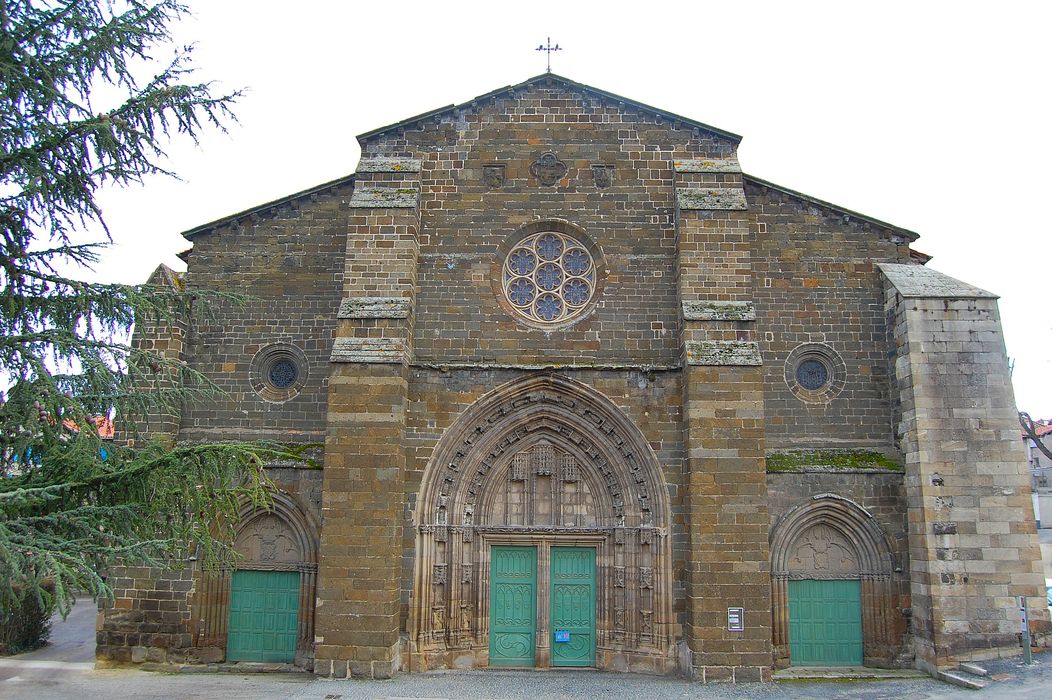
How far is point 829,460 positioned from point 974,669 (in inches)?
137

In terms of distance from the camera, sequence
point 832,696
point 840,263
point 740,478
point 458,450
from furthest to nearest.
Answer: point 840,263 → point 458,450 → point 740,478 → point 832,696

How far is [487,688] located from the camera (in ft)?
37.1

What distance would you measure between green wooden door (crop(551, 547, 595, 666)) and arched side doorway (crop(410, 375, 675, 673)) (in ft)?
0.05

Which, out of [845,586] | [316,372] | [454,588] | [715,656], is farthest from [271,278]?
[845,586]

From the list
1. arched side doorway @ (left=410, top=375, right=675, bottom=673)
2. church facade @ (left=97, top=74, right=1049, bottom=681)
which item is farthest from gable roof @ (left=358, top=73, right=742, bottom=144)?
arched side doorway @ (left=410, top=375, right=675, bottom=673)

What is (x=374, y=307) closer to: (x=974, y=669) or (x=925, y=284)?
(x=925, y=284)

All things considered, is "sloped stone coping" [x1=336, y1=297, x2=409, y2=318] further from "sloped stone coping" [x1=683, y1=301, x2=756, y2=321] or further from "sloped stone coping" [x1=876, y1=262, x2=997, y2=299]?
"sloped stone coping" [x1=876, y1=262, x2=997, y2=299]

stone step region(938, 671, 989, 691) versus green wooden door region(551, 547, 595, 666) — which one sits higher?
green wooden door region(551, 547, 595, 666)

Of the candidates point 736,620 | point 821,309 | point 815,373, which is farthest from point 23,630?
point 821,309

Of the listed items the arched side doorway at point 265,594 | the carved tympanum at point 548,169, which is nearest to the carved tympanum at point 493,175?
the carved tympanum at point 548,169

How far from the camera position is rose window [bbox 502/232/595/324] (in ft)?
43.6

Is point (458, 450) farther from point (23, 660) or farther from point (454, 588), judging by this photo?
point (23, 660)

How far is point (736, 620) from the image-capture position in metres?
11.5

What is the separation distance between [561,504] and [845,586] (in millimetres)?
4724
